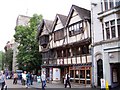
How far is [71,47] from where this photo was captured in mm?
28547

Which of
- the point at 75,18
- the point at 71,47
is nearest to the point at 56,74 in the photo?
the point at 71,47

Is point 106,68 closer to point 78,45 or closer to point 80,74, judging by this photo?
point 80,74

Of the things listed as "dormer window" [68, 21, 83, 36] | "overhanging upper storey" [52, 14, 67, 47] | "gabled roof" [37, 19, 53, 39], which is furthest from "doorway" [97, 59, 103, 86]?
"gabled roof" [37, 19, 53, 39]

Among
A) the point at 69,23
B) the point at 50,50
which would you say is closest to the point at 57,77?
the point at 50,50

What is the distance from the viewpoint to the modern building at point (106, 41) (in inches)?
812

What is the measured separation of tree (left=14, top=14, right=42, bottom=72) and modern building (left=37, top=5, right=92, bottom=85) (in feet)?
12.8

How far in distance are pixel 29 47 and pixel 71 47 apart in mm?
13195

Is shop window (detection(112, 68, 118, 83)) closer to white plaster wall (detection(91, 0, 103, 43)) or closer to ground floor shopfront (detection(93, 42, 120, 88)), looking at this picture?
ground floor shopfront (detection(93, 42, 120, 88))

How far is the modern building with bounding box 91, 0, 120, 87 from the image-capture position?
20630 millimetres

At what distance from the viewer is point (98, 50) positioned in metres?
23.0

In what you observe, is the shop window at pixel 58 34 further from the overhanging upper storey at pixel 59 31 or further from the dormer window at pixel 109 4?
the dormer window at pixel 109 4

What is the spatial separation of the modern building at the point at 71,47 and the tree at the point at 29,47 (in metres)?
3.89

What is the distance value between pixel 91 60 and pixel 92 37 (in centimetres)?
274

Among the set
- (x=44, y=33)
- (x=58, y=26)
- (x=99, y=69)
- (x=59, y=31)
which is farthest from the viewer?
(x=44, y=33)
